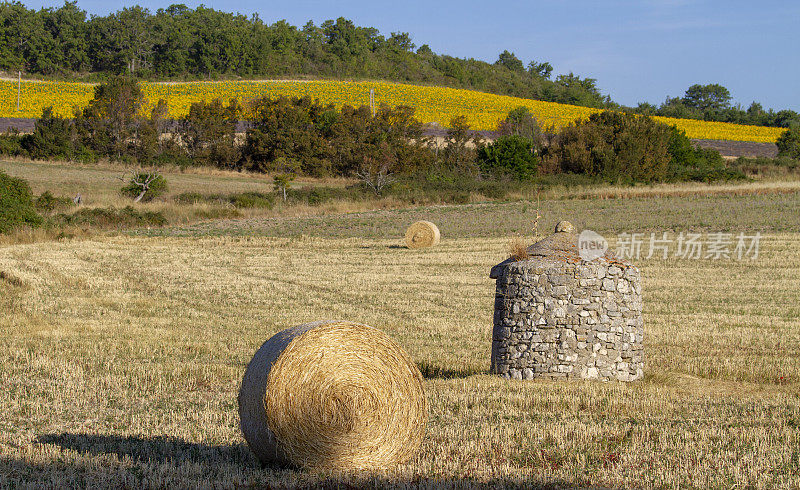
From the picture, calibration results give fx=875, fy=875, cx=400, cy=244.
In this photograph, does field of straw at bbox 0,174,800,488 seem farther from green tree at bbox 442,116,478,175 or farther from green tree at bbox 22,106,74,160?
green tree at bbox 22,106,74,160

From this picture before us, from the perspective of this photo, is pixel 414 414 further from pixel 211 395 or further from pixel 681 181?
pixel 681 181

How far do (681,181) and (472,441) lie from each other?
52.4 metres

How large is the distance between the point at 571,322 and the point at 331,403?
18.7ft

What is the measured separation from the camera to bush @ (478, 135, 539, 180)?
58906 millimetres

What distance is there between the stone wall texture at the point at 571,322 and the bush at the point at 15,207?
86.4 ft

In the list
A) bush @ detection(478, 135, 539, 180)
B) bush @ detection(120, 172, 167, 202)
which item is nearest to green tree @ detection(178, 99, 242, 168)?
bush @ detection(120, 172, 167, 202)

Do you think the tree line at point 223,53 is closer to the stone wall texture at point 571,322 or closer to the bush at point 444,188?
the bush at point 444,188

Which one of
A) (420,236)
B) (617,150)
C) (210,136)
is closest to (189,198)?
(210,136)

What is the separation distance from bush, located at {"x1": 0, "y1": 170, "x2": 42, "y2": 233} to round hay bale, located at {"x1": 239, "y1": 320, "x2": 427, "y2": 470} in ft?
95.0

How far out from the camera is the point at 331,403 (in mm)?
7004

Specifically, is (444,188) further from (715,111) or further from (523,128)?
(715,111)

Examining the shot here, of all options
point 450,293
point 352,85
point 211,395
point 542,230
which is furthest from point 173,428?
point 352,85

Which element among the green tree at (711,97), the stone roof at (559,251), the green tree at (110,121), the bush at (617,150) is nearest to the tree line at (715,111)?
the green tree at (711,97)

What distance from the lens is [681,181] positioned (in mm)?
57031
